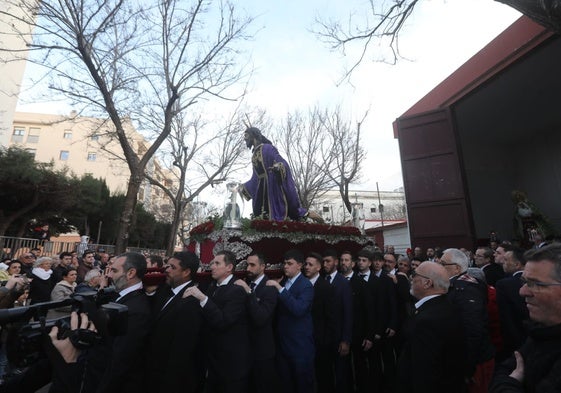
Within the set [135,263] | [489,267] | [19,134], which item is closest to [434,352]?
[135,263]

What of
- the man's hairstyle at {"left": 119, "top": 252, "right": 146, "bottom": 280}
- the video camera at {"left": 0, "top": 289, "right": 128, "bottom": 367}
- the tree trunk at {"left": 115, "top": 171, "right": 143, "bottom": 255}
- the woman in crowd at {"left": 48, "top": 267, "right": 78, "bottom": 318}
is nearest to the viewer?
the video camera at {"left": 0, "top": 289, "right": 128, "bottom": 367}

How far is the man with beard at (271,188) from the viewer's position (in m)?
6.98

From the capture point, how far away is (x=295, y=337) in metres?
3.70

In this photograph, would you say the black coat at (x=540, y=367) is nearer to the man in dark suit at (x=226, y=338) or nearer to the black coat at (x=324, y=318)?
the man in dark suit at (x=226, y=338)

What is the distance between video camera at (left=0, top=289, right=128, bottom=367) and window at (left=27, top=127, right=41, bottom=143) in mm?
51698

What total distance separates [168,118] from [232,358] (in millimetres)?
9371

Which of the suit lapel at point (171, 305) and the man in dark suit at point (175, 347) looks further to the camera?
the suit lapel at point (171, 305)

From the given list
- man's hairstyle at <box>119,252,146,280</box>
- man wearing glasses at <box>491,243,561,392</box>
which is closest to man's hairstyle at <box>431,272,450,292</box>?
man wearing glasses at <box>491,243,561,392</box>

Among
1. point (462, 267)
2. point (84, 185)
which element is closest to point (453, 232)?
point (462, 267)

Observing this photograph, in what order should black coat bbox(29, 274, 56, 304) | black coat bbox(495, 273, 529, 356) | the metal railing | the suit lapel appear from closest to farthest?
the suit lapel → black coat bbox(495, 273, 529, 356) → black coat bbox(29, 274, 56, 304) → the metal railing

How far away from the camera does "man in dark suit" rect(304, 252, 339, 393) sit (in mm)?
4090

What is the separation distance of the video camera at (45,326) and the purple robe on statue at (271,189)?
5.01 metres

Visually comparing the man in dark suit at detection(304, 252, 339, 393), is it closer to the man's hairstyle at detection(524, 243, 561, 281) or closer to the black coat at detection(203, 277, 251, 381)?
the black coat at detection(203, 277, 251, 381)

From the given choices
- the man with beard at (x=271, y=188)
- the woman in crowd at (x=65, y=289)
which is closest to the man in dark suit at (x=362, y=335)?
the man with beard at (x=271, y=188)
